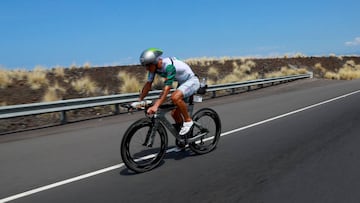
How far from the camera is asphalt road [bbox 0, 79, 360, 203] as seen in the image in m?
5.11

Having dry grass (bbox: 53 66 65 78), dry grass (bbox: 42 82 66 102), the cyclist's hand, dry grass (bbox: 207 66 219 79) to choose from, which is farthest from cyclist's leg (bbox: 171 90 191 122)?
dry grass (bbox: 207 66 219 79)

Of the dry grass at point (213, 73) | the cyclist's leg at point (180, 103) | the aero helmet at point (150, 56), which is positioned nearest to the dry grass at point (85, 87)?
the cyclist's leg at point (180, 103)

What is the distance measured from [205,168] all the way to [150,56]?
197 centimetres

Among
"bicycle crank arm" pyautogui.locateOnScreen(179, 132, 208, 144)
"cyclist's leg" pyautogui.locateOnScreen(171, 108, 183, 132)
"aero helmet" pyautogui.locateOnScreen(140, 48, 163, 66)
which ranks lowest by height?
"bicycle crank arm" pyautogui.locateOnScreen(179, 132, 208, 144)

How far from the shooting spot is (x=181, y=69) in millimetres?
6852

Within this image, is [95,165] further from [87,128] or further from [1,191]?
[87,128]

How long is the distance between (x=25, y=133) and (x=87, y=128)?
1672mm

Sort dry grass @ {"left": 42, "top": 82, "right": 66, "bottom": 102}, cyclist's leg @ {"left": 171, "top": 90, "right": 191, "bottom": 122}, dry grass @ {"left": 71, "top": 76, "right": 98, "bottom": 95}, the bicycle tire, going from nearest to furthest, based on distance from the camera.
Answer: cyclist's leg @ {"left": 171, "top": 90, "right": 191, "bottom": 122}
the bicycle tire
dry grass @ {"left": 42, "top": 82, "right": 66, "bottom": 102}
dry grass @ {"left": 71, "top": 76, "right": 98, "bottom": 95}

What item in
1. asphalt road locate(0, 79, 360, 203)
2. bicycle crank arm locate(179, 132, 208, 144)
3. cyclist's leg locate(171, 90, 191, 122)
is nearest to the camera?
asphalt road locate(0, 79, 360, 203)

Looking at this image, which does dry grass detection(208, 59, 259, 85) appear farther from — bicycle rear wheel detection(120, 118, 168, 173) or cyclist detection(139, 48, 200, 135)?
bicycle rear wheel detection(120, 118, 168, 173)

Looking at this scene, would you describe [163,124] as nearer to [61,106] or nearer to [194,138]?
[194,138]

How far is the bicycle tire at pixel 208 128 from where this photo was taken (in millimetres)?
7336

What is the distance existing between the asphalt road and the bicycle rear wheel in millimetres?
178

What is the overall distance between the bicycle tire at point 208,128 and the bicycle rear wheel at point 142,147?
841mm
